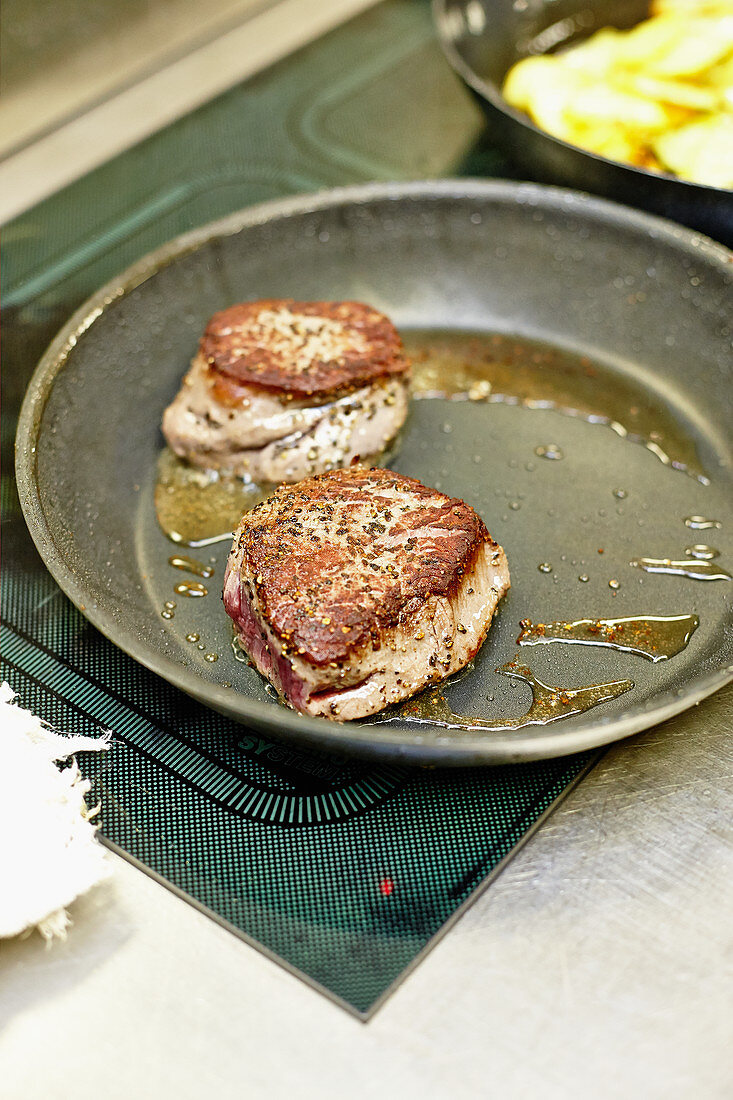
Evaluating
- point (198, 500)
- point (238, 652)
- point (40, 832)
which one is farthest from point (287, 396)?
point (40, 832)

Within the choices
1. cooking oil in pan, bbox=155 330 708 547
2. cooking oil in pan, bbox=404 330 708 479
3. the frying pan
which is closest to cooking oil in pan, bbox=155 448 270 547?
cooking oil in pan, bbox=155 330 708 547

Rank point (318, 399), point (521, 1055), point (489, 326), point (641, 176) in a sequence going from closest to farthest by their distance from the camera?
point (521, 1055)
point (318, 399)
point (641, 176)
point (489, 326)

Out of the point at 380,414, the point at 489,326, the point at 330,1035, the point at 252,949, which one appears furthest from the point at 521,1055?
the point at 489,326

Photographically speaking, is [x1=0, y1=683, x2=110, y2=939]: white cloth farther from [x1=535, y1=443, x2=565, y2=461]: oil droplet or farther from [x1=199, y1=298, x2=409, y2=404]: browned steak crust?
[x1=535, y1=443, x2=565, y2=461]: oil droplet

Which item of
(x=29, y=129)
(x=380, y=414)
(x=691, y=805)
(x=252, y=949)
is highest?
(x=29, y=129)

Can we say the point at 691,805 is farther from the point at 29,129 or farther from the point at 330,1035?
the point at 29,129

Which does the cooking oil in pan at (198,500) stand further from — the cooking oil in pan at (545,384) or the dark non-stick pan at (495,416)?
the cooking oil in pan at (545,384)

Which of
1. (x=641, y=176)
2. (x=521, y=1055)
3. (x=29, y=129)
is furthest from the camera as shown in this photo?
(x=29, y=129)
